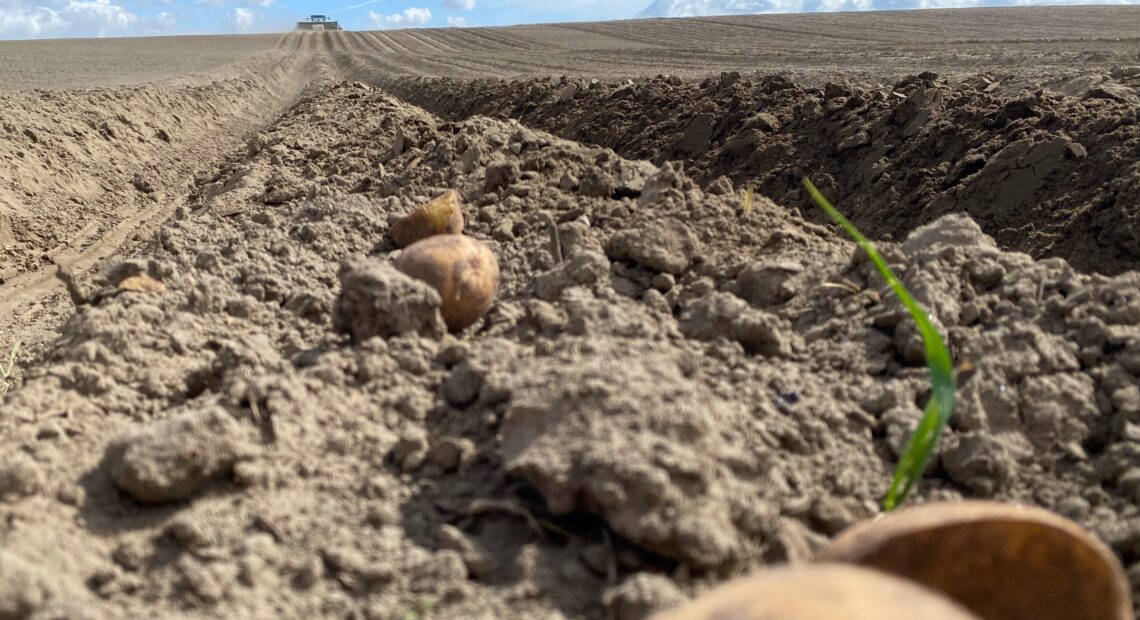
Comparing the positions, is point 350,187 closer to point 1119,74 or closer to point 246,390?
point 246,390

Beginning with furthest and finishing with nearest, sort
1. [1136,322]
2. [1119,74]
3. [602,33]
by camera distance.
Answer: [602,33] < [1119,74] < [1136,322]

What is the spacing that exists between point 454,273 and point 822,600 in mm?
2143

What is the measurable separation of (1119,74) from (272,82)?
68.9 feet

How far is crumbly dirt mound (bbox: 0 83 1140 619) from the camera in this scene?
1.91 metres

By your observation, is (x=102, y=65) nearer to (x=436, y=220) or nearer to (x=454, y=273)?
(x=436, y=220)

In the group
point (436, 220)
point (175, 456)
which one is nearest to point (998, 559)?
point (175, 456)

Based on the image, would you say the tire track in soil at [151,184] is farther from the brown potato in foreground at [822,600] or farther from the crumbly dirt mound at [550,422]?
the brown potato in foreground at [822,600]

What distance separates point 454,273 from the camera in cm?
311

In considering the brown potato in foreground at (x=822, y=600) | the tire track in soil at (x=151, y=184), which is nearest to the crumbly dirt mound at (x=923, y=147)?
the brown potato in foreground at (x=822, y=600)

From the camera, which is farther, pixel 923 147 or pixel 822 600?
pixel 923 147

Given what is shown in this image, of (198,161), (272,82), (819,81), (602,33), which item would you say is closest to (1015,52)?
(819,81)

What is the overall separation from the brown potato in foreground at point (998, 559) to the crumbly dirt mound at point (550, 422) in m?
0.32

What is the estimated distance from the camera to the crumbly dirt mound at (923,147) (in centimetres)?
593

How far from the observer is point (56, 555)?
6.43ft
